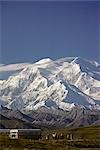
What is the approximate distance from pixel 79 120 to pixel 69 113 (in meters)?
13.9

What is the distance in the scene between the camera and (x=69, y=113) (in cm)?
10538

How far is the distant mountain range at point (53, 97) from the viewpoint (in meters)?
89.1

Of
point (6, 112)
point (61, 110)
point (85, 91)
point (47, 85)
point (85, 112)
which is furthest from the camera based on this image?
point (47, 85)

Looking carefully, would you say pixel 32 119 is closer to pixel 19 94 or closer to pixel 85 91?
pixel 19 94

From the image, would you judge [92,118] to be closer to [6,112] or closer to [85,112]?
[85,112]

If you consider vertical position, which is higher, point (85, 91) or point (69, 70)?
point (69, 70)

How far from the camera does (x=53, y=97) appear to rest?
484 ft

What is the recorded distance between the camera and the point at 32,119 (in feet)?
307

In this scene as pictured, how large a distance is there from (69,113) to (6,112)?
26.8 metres

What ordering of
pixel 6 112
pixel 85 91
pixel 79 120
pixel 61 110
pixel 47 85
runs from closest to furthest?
1. pixel 6 112
2. pixel 79 120
3. pixel 61 110
4. pixel 85 91
5. pixel 47 85

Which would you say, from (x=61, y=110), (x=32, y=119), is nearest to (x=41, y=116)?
(x=32, y=119)

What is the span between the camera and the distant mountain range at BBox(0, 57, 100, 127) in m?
89.1

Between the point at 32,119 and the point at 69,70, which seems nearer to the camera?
the point at 32,119

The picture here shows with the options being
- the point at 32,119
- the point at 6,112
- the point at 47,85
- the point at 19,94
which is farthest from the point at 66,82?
the point at 6,112
